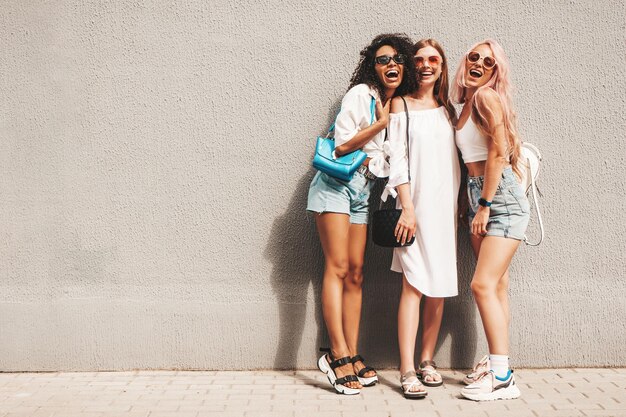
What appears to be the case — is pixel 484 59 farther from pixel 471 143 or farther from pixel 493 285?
pixel 493 285

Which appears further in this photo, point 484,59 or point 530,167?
point 530,167

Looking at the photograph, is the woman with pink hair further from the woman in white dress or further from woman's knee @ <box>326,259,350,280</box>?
woman's knee @ <box>326,259,350,280</box>

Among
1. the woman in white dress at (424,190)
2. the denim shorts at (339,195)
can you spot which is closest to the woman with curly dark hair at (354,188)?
the denim shorts at (339,195)

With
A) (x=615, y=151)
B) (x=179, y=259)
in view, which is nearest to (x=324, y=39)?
(x=179, y=259)

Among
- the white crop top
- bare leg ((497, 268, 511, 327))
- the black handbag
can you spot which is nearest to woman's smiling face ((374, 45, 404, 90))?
the white crop top

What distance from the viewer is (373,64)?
4.93m

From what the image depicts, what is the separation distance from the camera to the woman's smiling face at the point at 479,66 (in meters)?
4.81

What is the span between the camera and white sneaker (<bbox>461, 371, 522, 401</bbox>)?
4.72m

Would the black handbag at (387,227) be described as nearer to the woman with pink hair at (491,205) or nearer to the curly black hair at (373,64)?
the woman with pink hair at (491,205)

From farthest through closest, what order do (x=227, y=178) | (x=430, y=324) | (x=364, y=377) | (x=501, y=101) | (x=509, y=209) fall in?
1. (x=227, y=178)
2. (x=430, y=324)
3. (x=364, y=377)
4. (x=509, y=209)
5. (x=501, y=101)

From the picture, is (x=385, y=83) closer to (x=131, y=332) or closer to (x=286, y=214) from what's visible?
(x=286, y=214)

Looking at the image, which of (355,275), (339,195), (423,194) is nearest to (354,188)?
(339,195)

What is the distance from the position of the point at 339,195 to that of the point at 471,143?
889 mm

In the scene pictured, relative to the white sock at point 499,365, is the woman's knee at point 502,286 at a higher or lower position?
higher
